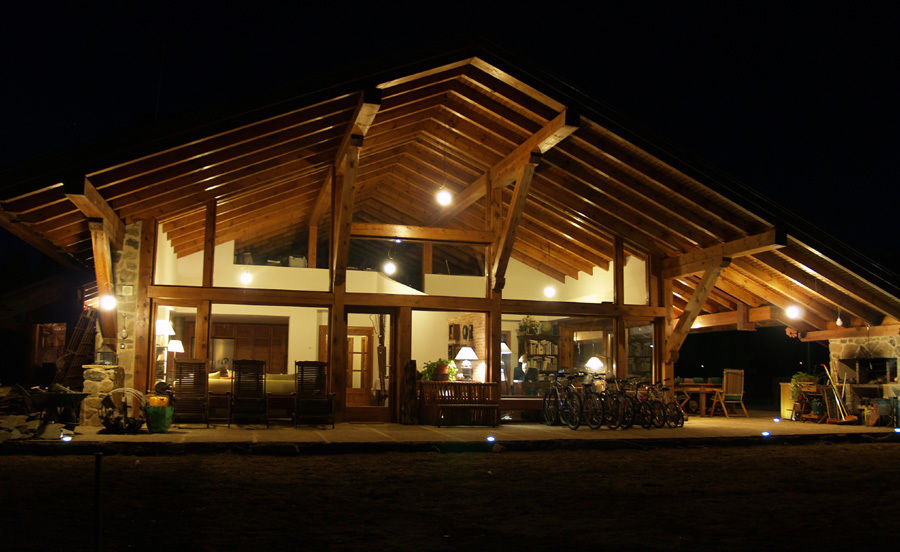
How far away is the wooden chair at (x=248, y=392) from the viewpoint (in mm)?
10688

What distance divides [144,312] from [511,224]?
546 centimetres

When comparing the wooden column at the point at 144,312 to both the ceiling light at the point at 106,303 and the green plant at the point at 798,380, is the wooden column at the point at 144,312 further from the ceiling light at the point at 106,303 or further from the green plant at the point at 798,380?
the green plant at the point at 798,380

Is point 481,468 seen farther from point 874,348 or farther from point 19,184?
point 874,348

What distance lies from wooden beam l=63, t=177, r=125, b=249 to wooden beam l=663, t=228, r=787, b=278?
8776 mm

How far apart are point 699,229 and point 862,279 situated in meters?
2.46

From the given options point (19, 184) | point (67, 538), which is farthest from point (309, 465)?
point (19, 184)

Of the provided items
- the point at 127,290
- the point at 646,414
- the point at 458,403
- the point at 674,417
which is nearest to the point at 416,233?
the point at 458,403

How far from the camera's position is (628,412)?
37.5 feet

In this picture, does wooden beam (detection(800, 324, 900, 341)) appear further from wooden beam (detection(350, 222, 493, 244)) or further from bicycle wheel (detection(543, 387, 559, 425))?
wooden beam (detection(350, 222, 493, 244))

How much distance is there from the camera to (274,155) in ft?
35.1

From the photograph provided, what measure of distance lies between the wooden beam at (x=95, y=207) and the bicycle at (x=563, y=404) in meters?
6.82

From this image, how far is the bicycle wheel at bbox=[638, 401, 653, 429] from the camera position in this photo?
11.6m

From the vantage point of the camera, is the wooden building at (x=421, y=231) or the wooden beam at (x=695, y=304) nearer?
the wooden building at (x=421, y=231)

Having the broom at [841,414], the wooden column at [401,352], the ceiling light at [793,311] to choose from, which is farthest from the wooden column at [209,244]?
the broom at [841,414]
